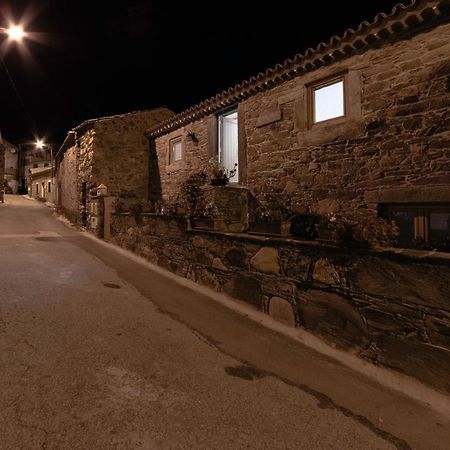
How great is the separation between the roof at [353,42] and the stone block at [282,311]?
5.14 m

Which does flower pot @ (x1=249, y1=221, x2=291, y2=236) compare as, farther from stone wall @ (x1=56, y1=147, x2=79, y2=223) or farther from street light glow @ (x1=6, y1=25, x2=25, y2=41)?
stone wall @ (x1=56, y1=147, x2=79, y2=223)

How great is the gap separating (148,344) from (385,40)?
258 inches

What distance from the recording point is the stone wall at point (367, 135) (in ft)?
18.2

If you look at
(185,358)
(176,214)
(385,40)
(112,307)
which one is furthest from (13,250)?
(385,40)

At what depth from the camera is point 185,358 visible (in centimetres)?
321

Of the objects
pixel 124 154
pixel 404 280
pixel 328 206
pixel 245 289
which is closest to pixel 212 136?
pixel 124 154

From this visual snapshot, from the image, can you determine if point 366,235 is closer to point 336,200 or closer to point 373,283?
point 373,283

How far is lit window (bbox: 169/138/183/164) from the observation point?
469 inches

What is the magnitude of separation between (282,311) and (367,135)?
4048 mm

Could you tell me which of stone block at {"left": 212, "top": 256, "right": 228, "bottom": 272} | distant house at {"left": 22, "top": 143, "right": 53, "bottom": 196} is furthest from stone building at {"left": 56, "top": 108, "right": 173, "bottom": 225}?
distant house at {"left": 22, "top": 143, "right": 53, "bottom": 196}

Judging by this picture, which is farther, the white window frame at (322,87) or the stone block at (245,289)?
the white window frame at (322,87)

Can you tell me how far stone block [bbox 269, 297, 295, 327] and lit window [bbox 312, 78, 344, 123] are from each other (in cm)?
454

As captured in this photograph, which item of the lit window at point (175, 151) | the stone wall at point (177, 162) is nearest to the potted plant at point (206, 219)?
the stone wall at point (177, 162)

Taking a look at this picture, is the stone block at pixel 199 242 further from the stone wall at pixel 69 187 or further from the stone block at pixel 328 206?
the stone wall at pixel 69 187
